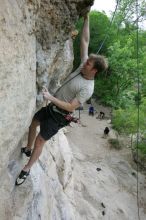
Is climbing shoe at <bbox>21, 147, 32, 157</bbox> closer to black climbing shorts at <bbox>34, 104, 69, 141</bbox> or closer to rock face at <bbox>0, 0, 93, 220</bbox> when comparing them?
rock face at <bbox>0, 0, 93, 220</bbox>

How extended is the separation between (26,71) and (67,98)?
1.39 metres

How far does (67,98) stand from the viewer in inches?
271

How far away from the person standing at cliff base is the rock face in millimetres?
267

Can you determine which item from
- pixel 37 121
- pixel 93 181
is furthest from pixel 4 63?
pixel 93 181

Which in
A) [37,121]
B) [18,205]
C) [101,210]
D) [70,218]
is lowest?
[101,210]

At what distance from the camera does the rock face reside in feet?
16.8

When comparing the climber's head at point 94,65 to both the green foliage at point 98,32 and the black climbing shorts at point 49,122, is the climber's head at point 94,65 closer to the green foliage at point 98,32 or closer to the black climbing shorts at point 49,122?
the black climbing shorts at point 49,122

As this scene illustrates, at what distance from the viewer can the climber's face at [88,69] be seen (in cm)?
641

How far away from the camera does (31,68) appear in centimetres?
594

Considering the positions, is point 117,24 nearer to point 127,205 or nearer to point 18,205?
point 127,205

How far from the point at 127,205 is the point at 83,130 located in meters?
9.78

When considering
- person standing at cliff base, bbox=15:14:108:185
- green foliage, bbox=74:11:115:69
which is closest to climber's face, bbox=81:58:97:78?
person standing at cliff base, bbox=15:14:108:185

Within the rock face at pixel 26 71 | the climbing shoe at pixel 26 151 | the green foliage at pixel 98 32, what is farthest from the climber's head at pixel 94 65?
the green foliage at pixel 98 32

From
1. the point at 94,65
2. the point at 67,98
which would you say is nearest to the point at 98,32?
the point at 67,98
